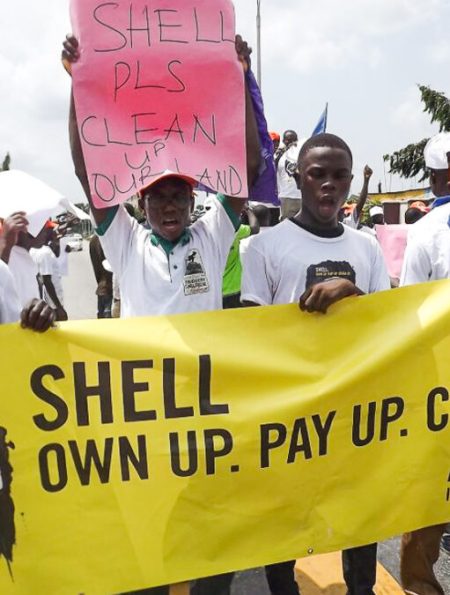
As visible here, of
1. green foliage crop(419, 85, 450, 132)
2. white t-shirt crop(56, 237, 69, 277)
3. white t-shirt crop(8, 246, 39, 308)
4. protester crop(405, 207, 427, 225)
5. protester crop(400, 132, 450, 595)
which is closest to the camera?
protester crop(400, 132, 450, 595)

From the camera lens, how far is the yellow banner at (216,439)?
2.29 m

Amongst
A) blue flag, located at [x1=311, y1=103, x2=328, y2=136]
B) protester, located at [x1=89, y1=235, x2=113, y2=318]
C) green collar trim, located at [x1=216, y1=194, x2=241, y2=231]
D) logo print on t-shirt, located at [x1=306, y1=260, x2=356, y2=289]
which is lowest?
protester, located at [x1=89, y1=235, x2=113, y2=318]

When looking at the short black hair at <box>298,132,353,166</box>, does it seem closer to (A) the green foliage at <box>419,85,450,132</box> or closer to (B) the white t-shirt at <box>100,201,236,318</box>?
(B) the white t-shirt at <box>100,201,236,318</box>

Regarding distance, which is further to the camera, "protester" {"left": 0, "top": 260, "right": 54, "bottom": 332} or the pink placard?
the pink placard

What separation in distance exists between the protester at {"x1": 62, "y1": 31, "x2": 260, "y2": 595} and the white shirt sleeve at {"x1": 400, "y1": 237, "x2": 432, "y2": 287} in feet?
2.92

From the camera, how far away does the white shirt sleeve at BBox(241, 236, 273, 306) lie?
264cm

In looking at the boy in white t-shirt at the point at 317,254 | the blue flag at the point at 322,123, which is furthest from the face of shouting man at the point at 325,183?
the blue flag at the point at 322,123

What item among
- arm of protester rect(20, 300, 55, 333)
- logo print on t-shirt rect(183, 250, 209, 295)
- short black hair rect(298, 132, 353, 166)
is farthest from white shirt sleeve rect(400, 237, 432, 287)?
arm of protester rect(20, 300, 55, 333)

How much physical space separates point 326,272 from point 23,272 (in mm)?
3177

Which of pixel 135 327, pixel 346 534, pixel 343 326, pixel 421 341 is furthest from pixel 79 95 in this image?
pixel 346 534

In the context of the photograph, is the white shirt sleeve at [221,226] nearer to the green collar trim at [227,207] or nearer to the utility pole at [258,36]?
the green collar trim at [227,207]

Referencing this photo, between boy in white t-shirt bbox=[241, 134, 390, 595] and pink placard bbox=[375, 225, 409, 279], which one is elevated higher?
boy in white t-shirt bbox=[241, 134, 390, 595]

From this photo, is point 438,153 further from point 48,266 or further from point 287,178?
point 48,266

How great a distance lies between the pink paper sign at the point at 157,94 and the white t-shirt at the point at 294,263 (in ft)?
0.83
